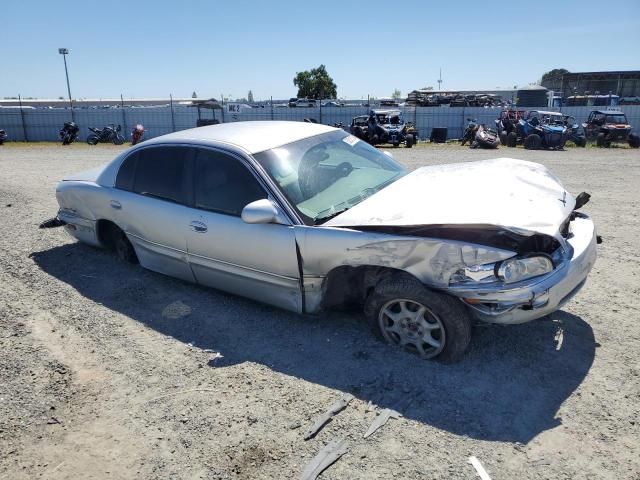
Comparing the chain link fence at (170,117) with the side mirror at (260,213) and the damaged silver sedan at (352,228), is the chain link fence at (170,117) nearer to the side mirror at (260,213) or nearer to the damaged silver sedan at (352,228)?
the damaged silver sedan at (352,228)

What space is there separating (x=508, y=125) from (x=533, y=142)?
263cm

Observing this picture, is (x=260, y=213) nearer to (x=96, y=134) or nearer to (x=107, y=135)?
(x=107, y=135)

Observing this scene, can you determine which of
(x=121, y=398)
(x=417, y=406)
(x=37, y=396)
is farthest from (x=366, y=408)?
(x=37, y=396)

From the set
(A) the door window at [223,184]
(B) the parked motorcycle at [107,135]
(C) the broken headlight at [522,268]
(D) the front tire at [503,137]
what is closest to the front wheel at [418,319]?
(C) the broken headlight at [522,268]

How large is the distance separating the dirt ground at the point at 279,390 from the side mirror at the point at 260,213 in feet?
3.07

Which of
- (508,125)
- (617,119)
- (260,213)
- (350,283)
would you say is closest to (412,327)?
(350,283)

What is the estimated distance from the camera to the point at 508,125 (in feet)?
69.1

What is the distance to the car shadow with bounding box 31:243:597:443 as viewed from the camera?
2785 mm

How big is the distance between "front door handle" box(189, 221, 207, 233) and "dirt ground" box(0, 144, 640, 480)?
0.71 m

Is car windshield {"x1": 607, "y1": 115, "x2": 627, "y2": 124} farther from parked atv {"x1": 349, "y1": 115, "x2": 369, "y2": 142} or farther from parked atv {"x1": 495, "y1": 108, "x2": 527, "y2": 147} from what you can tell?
parked atv {"x1": 349, "y1": 115, "x2": 369, "y2": 142}

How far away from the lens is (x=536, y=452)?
8.07 ft

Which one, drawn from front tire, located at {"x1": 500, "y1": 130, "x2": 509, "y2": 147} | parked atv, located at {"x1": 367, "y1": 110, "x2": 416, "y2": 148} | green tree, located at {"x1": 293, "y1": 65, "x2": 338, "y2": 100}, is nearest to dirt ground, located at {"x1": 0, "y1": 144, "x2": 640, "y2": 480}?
parked atv, located at {"x1": 367, "y1": 110, "x2": 416, "y2": 148}

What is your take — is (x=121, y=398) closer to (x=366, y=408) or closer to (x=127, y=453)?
(x=127, y=453)

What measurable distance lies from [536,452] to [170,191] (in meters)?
3.38
